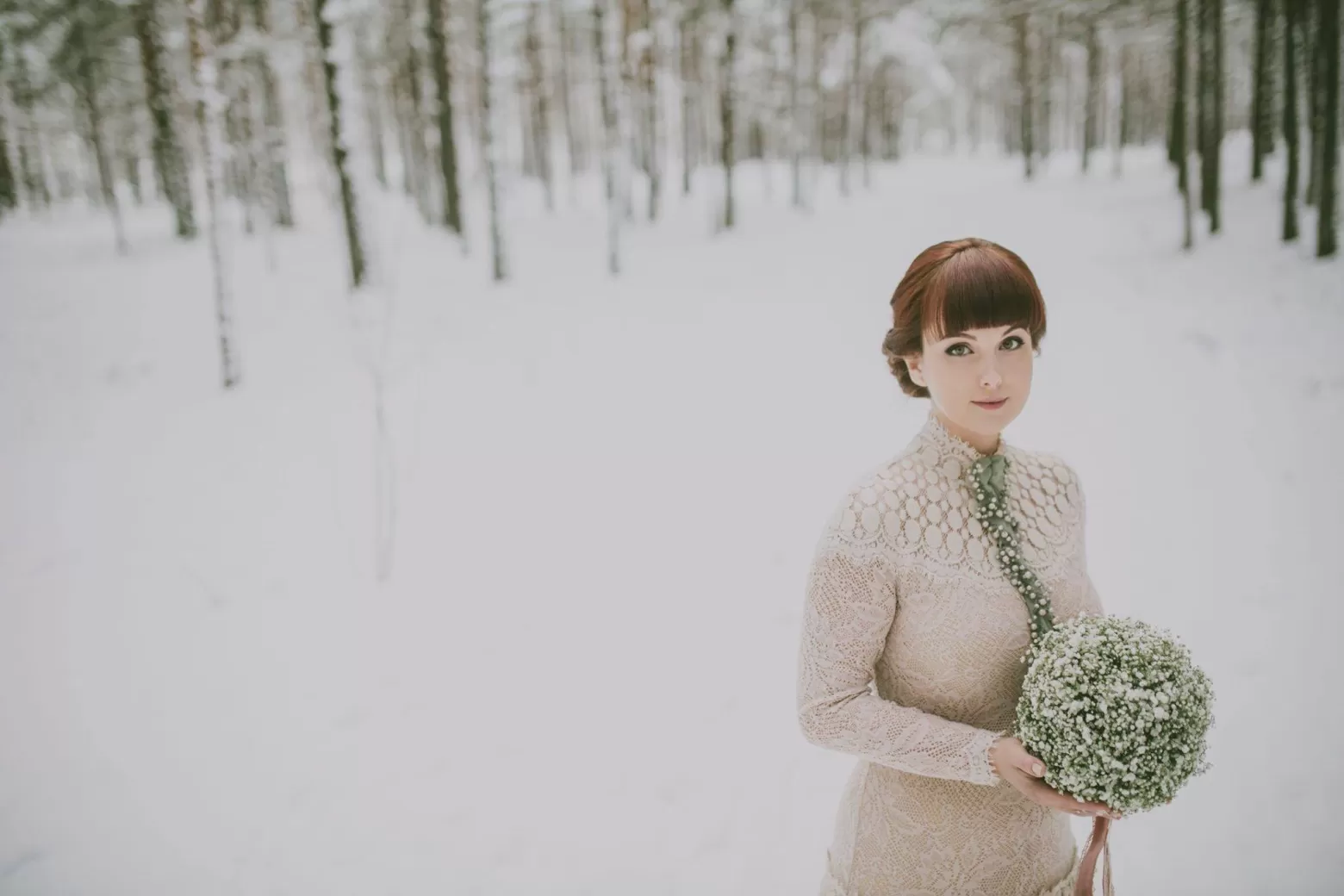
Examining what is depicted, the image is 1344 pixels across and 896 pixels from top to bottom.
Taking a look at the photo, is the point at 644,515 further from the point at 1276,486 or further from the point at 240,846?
the point at 1276,486

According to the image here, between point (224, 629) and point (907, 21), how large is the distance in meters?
22.7

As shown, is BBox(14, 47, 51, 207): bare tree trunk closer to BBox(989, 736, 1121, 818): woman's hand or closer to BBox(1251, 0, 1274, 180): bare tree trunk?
BBox(989, 736, 1121, 818): woman's hand

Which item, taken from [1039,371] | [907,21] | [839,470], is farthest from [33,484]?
[907,21]

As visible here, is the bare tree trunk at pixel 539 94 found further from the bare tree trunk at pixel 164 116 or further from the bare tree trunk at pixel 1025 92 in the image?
the bare tree trunk at pixel 1025 92

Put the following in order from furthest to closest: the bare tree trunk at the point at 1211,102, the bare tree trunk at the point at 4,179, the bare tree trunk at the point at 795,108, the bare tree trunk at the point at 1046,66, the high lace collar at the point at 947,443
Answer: the bare tree trunk at the point at 1046,66, the bare tree trunk at the point at 795,108, the bare tree trunk at the point at 4,179, the bare tree trunk at the point at 1211,102, the high lace collar at the point at 947,443

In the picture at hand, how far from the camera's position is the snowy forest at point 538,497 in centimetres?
387

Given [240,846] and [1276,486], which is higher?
[1276,486]

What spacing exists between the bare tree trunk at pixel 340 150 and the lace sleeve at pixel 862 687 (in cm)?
1113

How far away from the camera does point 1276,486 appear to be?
620cm

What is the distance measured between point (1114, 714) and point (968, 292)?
0.92 m

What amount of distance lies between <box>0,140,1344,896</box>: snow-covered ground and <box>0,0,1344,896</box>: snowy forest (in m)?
0.03

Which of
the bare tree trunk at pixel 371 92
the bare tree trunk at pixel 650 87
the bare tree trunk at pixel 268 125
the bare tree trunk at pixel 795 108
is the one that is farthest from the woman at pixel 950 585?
the bare tree trunk at pixel 371 92

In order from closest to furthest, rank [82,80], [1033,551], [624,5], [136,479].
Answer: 1. [1033,551]
2. [136,479]
3. [624,5]
4. [82,80]

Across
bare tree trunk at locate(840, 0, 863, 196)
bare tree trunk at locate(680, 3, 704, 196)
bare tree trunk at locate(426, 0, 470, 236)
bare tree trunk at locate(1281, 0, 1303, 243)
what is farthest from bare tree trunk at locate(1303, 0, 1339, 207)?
Answer: bare tree trunk at locate(680, 3, 704, 196)
